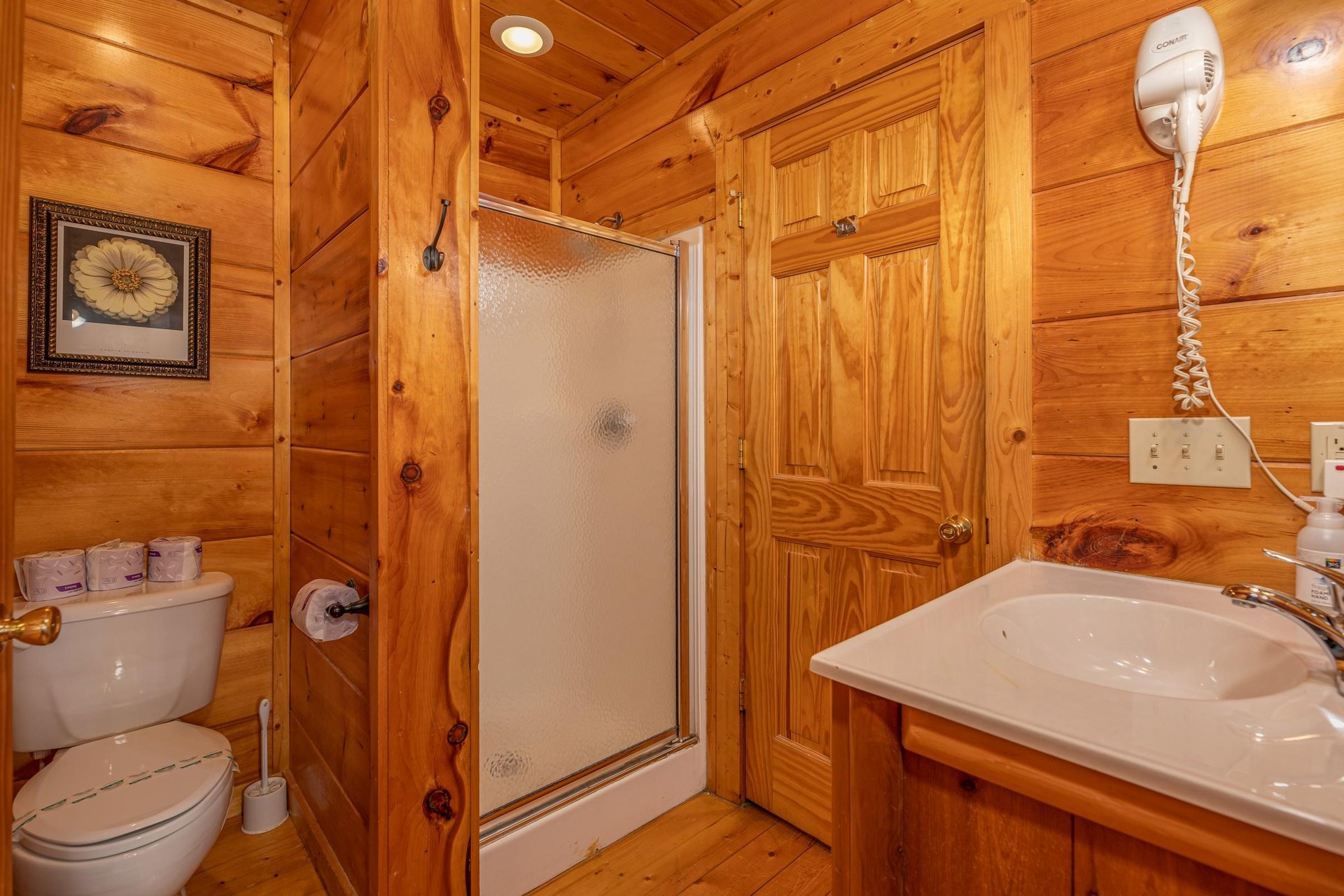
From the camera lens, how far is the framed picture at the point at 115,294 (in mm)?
1528

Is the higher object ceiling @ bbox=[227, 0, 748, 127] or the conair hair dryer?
ceiling @ bbox=[227, 0, 748, 127]

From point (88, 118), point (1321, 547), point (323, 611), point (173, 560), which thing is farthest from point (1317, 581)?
point (88, 118)

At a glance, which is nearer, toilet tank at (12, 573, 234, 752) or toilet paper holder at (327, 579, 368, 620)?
toilet paper holder at (327, 579, 368, 620)

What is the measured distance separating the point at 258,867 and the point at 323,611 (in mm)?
892

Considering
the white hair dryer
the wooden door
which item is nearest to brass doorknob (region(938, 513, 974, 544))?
the wooden door

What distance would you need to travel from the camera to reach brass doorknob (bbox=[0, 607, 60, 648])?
1.90 feet

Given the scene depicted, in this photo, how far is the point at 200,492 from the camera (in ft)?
5.75

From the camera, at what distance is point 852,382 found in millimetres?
1598

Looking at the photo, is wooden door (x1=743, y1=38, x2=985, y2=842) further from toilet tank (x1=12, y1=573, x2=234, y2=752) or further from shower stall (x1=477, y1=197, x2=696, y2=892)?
toilet tank (x1=12, y1=573, x2=234, y2=752)

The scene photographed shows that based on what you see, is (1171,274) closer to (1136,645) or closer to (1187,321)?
(1187,321)

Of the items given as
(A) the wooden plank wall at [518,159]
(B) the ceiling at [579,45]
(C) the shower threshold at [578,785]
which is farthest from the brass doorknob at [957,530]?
(A) the wooden plank wall at [518,159]

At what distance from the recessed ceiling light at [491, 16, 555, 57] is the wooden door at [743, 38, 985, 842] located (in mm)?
657

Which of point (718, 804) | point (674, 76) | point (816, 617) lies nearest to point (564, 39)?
point (674, 76)

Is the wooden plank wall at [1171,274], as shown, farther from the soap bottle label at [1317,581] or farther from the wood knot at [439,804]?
the wood knot at [439,804]
